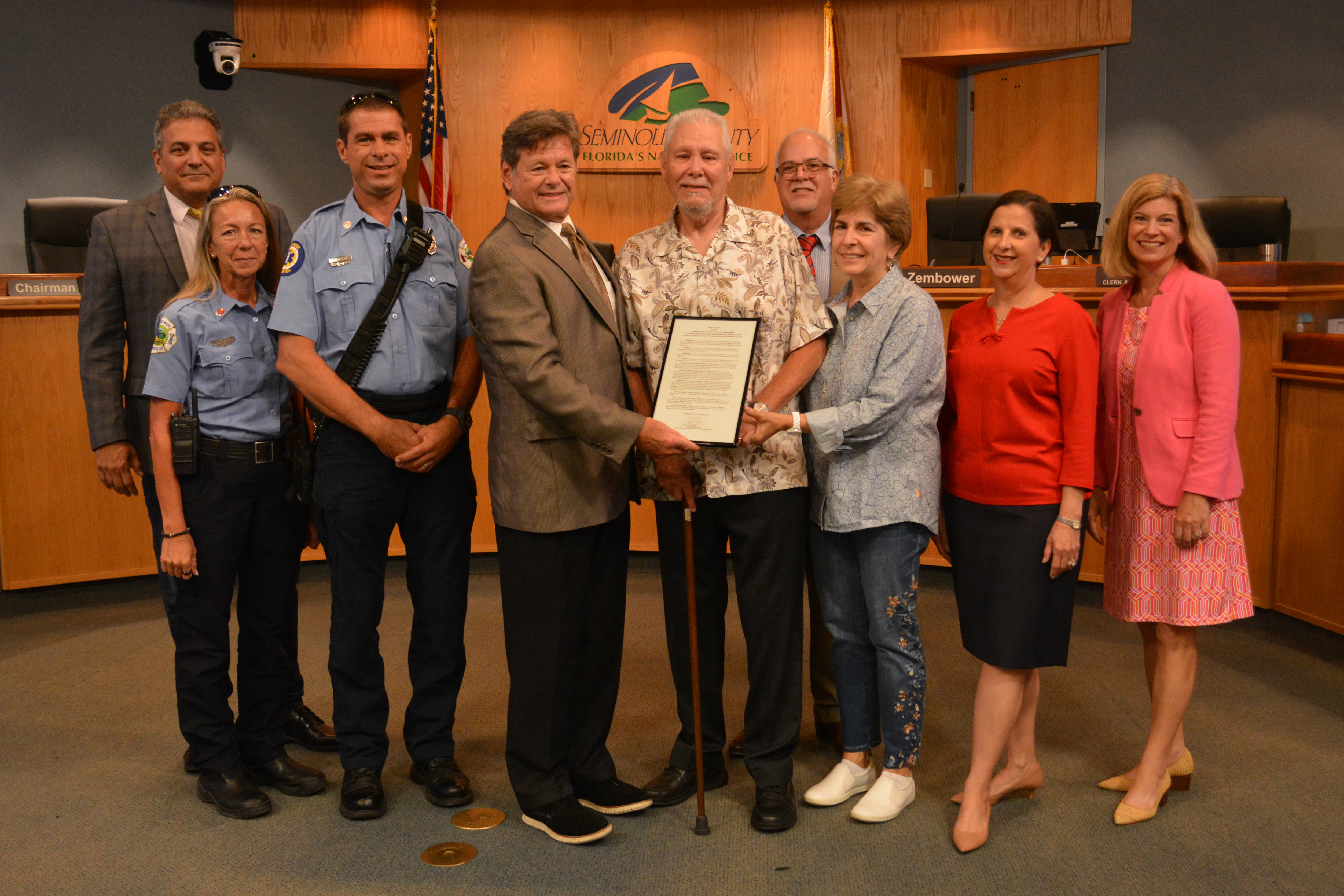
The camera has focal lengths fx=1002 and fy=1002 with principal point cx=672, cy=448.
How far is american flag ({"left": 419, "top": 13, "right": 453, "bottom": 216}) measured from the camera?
6.46 metres

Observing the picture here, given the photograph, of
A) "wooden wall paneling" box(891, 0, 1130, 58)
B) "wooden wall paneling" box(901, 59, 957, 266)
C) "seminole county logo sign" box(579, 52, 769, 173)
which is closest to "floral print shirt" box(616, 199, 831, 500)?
"seminole county logo sign" box(579, 52, 769, 173)

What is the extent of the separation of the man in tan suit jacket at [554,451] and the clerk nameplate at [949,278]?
2.43 m

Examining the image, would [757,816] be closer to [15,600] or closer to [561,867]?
[561,867]

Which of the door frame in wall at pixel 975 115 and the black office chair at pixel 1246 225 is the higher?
the door frame in wall at pixel 975 115

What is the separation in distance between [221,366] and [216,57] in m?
5.35

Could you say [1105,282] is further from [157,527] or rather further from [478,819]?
[157,527]

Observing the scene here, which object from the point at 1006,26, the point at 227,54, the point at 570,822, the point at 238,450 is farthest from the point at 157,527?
the point at 1006,26

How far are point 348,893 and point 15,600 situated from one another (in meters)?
3.20

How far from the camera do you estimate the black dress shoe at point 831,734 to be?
2.90m

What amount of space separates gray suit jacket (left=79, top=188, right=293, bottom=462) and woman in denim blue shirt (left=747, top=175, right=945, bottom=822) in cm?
158

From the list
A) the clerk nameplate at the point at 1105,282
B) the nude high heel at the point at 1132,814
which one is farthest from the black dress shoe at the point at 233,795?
the clerk nameplate at the point at 1105,282

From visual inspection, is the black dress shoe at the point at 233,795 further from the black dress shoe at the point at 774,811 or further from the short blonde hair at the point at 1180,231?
the short blonde hair at the point at 1180,231

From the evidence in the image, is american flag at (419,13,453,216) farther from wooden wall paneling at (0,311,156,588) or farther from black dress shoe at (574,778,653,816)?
black dress shoe at (574,778,653,816)

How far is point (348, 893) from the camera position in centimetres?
216
